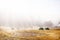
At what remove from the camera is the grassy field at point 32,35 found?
4.92 feet

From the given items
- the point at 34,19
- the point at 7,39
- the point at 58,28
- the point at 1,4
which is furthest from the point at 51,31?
the point at 1,4

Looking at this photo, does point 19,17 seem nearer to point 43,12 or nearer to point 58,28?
point 43,12

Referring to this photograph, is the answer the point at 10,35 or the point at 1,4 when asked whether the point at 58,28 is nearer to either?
the point at 10,35

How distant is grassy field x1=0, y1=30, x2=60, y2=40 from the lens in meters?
1.50

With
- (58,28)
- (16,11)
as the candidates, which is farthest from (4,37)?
(58,28)

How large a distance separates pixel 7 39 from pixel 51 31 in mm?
574

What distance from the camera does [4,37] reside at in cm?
149

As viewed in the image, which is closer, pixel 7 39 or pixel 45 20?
pixel 7 39

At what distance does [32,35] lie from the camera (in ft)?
4.99

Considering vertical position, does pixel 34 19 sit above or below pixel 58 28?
above

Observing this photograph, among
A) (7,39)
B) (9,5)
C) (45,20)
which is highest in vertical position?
(9,5)

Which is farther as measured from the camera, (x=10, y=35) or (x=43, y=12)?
(x=43, y=12)

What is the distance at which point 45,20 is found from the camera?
1.61 metres

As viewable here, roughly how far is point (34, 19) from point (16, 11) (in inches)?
10.2
